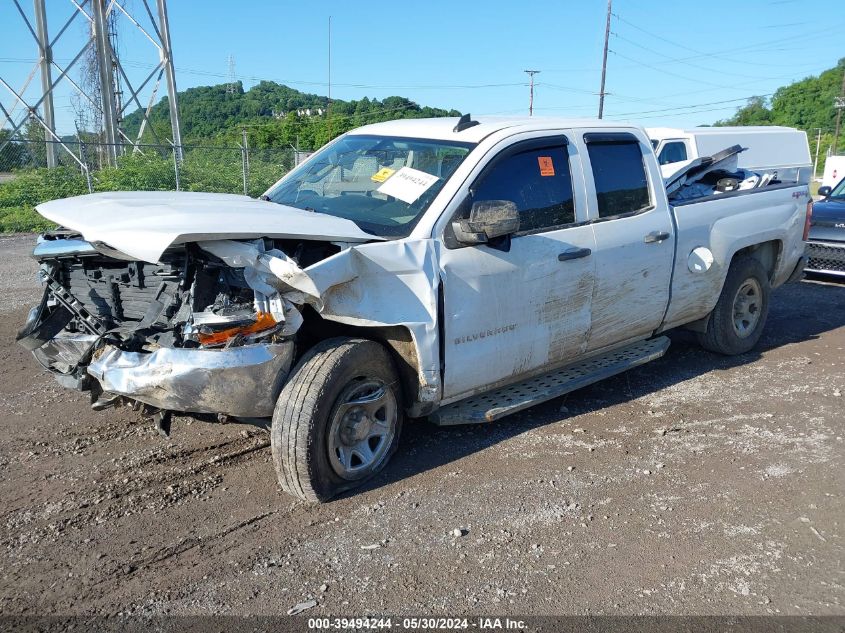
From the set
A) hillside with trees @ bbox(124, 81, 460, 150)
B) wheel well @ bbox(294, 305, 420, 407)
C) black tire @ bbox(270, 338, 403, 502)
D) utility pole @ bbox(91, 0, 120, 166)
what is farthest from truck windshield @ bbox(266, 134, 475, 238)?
hillside with trees @ bbox(124, 81, 460, 150)

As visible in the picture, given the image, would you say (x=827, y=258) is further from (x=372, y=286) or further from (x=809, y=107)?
(x=809, y=107)

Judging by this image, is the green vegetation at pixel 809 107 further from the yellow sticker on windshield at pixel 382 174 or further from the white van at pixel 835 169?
the yellow sticker on windshield at pixel 382 174

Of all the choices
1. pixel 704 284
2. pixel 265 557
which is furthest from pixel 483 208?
pixel 704 284

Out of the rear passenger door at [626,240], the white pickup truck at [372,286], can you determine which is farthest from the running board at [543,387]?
the rear passenger door at [626,240]

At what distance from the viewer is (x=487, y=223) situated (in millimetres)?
3986

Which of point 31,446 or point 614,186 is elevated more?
point 614,186

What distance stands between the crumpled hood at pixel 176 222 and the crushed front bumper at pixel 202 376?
0.54 metres

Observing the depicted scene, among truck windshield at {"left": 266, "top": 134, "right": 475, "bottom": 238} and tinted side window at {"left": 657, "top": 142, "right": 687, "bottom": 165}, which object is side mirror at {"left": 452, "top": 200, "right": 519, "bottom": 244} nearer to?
truck windshield at {"left": 266, "top": 134, "right": 475, "bottom": 238}

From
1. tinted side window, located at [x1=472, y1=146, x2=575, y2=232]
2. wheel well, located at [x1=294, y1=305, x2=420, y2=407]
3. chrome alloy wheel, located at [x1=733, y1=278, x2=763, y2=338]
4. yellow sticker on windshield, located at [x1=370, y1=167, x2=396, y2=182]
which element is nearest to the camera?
wheel well, located at [x1=294, y1=305, x2=420, y2=407]

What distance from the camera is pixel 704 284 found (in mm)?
5789

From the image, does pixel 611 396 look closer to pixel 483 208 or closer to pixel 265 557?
pixel 483 208

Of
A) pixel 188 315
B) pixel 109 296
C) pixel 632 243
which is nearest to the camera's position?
pixel 188 315

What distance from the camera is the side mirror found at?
13.1 ft

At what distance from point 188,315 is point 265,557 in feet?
3.97
